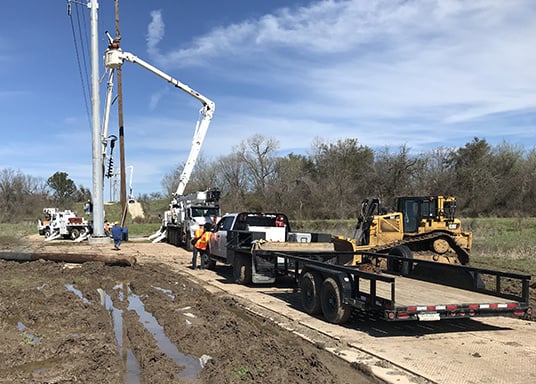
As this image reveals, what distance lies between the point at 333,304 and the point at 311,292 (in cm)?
84

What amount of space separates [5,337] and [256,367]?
431 centimetres

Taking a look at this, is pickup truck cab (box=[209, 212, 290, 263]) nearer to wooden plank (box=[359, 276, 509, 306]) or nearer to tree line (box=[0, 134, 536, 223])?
wooden plank (box=[359, 276, 509, 306])

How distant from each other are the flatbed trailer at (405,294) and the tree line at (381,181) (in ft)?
130

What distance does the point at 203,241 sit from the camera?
693 inches

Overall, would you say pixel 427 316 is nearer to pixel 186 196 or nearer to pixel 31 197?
pixel 186 196

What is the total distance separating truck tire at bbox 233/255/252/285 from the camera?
13492 mm

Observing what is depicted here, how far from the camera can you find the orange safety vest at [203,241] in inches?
691

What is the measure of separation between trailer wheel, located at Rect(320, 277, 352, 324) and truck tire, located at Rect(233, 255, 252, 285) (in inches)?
171

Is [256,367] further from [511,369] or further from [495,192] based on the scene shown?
[495,192]

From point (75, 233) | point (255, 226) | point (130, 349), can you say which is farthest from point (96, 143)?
point (130, 349)

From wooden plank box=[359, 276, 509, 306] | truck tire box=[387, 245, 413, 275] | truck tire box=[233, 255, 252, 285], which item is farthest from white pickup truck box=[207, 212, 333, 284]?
wooden plank box=[359, 276, 509, 306]

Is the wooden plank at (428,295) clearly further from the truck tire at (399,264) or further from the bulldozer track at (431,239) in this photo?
the bulldozer track at (431,239)

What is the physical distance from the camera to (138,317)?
31.9 feet

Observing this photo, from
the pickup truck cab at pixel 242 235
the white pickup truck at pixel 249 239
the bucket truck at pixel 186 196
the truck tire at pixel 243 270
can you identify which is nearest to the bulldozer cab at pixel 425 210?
the white pickup truck at pixel 249 239
